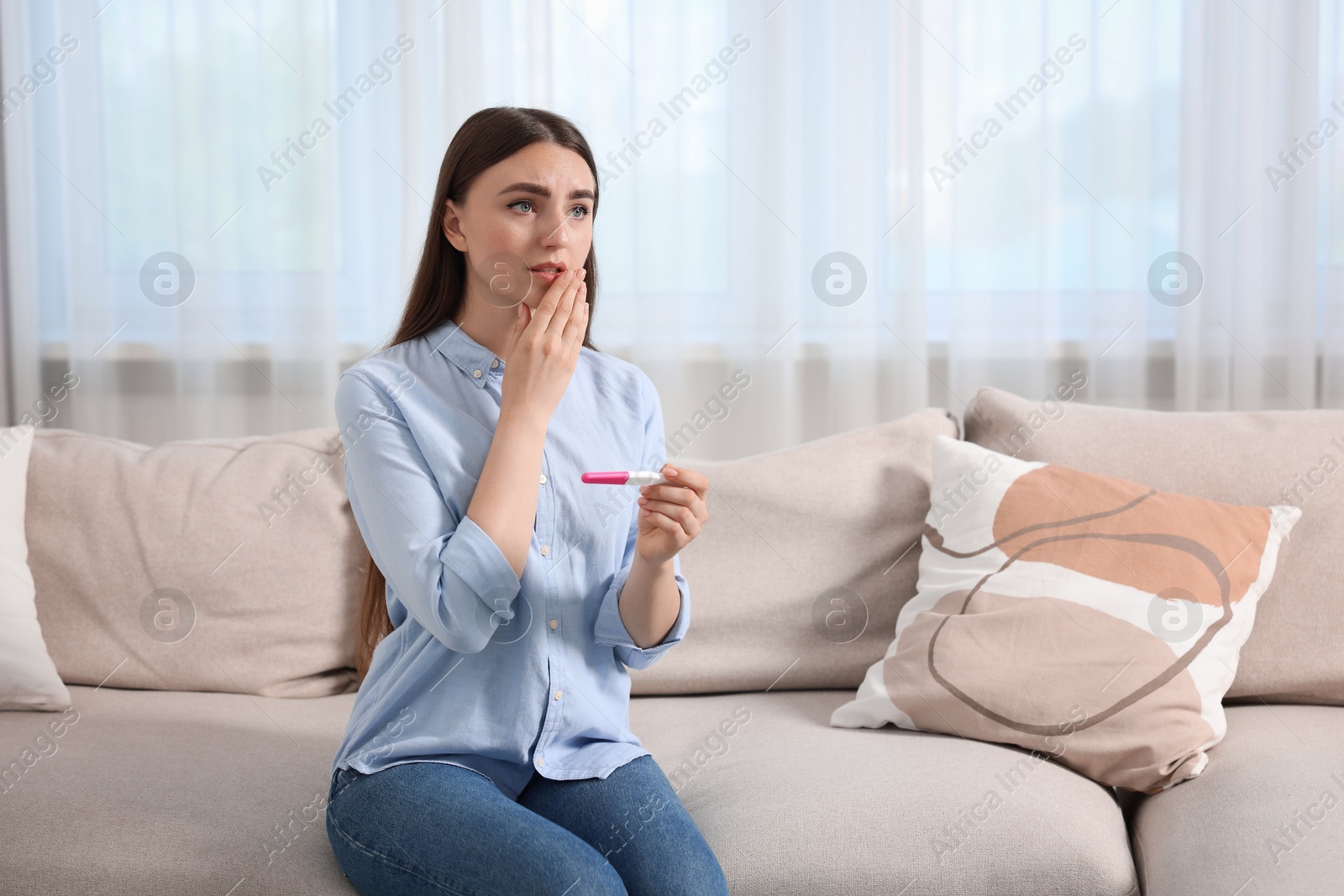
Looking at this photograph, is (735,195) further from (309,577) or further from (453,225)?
(309,577)

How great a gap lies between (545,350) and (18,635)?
100 cm

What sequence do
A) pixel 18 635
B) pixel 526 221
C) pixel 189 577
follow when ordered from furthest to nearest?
pixel 189 577
pixel 18 635
pixel 526 221

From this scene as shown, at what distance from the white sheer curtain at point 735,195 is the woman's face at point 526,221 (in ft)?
3.17

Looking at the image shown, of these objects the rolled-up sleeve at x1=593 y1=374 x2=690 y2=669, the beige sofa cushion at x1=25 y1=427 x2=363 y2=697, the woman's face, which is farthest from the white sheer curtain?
the woman's face

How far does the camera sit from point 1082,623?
4.66 feet

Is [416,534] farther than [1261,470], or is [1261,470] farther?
[1261,470]

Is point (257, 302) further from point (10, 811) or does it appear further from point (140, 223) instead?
point (10, 811)

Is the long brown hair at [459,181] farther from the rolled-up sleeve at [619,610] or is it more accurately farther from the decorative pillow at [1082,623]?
the decorative pillow at [1082,623]

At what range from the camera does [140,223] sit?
228 centimetres

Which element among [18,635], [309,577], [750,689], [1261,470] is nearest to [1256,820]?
[1261,470]

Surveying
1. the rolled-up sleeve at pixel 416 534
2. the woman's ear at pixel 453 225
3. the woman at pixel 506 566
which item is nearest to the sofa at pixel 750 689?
the woman at pixel 506 566

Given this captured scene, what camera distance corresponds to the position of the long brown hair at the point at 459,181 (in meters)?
1.22

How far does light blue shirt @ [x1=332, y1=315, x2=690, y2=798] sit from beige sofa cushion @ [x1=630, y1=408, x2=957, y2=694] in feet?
1.36

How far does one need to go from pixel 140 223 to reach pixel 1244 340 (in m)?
2.42
